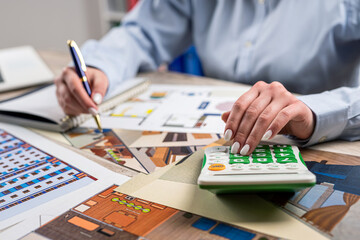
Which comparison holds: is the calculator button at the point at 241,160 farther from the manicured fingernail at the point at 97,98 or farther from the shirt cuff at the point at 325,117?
the manicured fingernail at the point at 97,98

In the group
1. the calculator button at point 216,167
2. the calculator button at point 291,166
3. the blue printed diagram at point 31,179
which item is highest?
the calculator button at point 291,166

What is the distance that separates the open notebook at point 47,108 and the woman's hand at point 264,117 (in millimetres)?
334

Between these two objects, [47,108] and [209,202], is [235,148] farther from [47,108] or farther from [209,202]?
[47,108]

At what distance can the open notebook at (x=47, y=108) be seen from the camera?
0.68 metres

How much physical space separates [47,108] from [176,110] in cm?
27

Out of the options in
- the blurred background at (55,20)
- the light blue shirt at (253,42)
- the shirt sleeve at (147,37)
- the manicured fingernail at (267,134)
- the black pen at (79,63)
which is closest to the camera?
the manicured fingernail at (267,134)

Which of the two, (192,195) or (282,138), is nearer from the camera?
(192,195)

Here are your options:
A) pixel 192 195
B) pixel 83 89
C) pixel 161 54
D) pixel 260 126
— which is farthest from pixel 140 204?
pixel 161 54

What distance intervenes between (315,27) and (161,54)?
0.53 m

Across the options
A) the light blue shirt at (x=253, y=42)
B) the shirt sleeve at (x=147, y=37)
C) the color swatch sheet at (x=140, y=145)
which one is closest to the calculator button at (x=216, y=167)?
the color swatch sheet at (x=140, y=145)

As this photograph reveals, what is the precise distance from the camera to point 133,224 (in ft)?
1.21

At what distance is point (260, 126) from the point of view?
1.49 ft

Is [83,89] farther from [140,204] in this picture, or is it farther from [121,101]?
[140,204]

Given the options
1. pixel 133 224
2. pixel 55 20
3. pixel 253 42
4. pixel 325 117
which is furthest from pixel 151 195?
pixel 55 20
